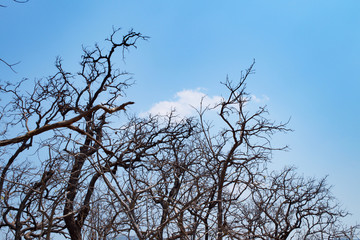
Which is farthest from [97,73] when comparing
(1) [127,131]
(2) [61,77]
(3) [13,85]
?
(1) [127,131]

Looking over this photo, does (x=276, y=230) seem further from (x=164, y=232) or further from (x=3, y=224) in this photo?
(x=3, y=224)

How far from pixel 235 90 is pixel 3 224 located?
884 cm

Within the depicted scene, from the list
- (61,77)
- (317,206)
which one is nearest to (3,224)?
(61,77)

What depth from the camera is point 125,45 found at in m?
11.1

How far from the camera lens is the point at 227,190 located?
5637 millimetres

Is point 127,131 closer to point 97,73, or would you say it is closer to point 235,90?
point 235,90

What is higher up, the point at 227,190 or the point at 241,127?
the point at 241,127

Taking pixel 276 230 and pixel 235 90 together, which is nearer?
pixel 235 90

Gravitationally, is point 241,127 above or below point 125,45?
below

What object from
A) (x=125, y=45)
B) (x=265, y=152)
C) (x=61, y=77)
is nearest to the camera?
(x=265, y=152)

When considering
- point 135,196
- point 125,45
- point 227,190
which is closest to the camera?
point 135,196

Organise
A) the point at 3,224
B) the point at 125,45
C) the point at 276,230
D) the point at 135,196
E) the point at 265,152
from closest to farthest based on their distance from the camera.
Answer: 1. the point at 135,196
2. the point at 265,152
3. the point at 276,230
4. the point at 3,224
5. the point at 125,45

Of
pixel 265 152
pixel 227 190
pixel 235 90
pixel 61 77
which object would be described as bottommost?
pixel 227 190

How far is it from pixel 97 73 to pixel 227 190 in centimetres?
820
